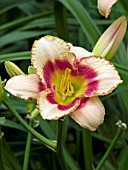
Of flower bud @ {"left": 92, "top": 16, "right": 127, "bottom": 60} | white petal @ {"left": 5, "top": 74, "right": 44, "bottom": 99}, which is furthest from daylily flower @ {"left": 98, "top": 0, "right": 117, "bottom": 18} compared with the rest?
white petal @ {"left": 5, "top": 74, "right": 44, "bottom": 99}

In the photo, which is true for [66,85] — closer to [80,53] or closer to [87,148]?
[80,53]

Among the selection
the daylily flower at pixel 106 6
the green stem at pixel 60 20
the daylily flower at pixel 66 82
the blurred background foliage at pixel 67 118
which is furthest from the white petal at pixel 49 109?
the green stem at pixel 60 20

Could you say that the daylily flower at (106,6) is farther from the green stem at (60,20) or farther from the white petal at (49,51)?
the green stem at (60,20)

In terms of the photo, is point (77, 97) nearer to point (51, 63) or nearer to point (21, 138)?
point (51, 63)

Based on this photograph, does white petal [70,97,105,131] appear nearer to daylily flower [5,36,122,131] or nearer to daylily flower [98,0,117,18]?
daylily flower [5,36,122,131]

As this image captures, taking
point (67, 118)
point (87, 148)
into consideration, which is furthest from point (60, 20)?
point (87, 148)

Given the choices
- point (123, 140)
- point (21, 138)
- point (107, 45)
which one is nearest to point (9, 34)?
point (21, 138)

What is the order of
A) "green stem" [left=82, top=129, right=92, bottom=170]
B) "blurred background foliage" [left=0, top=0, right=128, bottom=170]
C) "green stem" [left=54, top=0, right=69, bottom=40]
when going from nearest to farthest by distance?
"green stem" [left=82, top=129, right=92, bottom=170] → "blurred background foliage" [left=0, top=0, right=128, bottom=170] → "green stem" [left=54, top=0, right=69, bottom=40]
